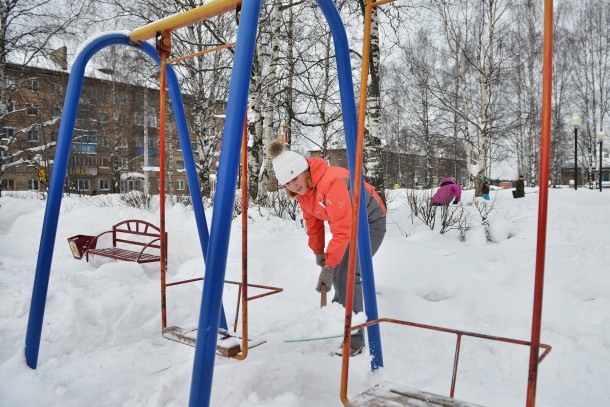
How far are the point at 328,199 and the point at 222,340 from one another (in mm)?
959

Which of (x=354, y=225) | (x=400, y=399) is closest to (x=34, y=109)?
(x=354, y=225)

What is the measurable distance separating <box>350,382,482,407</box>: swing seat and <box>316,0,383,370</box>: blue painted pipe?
0.53 m

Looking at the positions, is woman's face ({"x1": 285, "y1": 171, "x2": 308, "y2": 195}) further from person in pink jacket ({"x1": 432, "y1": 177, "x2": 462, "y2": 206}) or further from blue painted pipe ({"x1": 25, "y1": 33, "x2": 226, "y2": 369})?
person in pink jacket ({"x1": 432, "y1": 177, "x2": 462, "y2": 206})

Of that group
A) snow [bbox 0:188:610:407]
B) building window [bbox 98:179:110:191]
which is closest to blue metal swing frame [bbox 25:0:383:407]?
snow [bbox 0:188:610:407]

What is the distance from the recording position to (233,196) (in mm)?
1514

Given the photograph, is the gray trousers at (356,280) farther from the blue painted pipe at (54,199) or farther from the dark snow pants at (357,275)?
the blue painted pipe at (54,199)

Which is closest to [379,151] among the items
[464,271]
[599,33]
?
[464,271]

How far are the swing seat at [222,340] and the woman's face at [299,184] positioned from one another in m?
0.90

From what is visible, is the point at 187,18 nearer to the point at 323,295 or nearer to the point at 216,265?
the point at 216,265

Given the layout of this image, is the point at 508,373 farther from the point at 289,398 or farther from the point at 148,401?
the point at 148,401

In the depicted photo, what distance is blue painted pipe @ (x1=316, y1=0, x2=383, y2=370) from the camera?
223 cm

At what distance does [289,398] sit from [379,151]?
6.00 meters

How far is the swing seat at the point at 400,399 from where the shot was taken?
1.62 meters

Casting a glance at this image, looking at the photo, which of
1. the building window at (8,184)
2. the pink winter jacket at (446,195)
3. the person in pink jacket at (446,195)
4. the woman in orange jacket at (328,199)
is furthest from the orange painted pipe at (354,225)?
the building window at (8,184)
